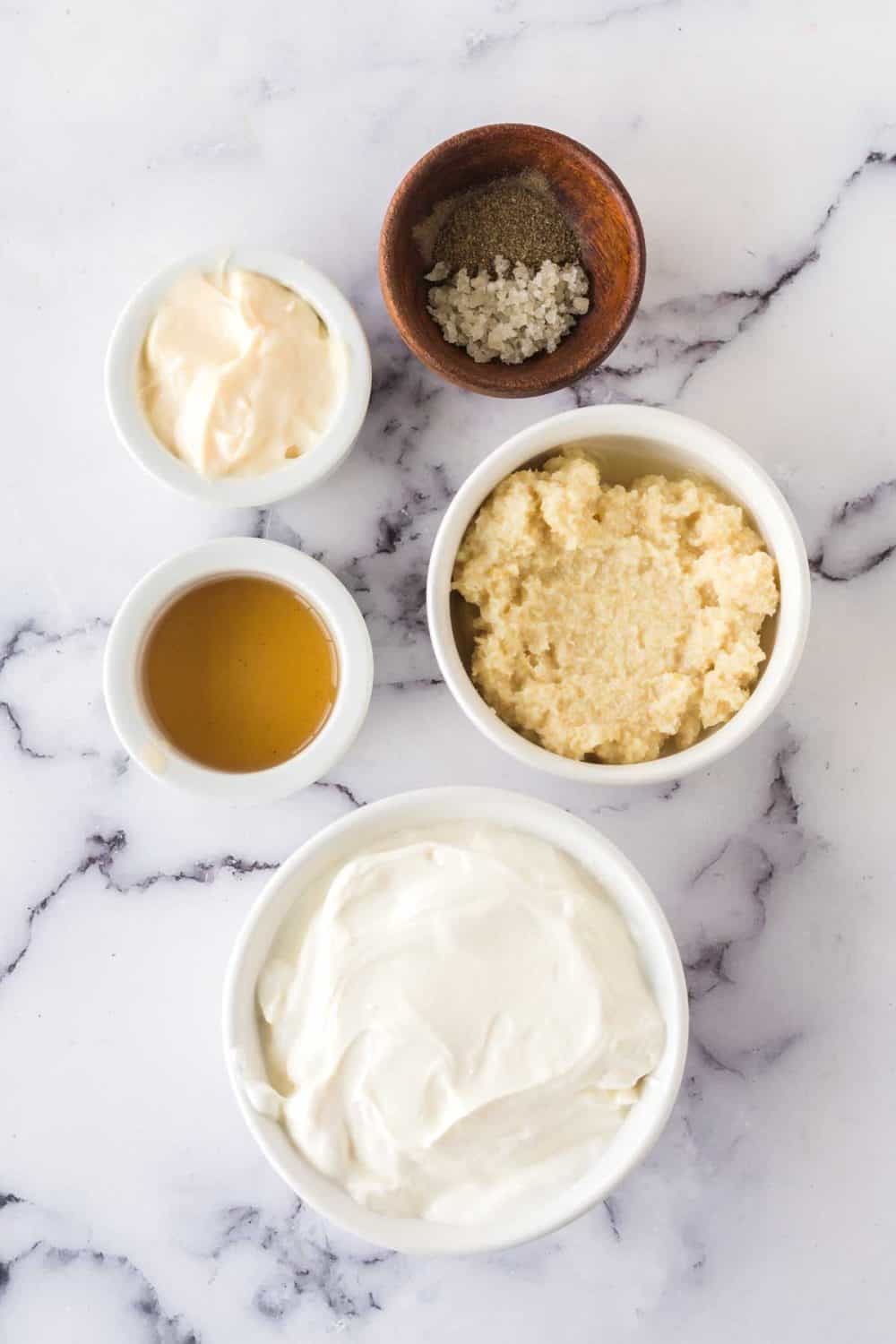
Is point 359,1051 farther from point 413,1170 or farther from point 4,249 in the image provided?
point 4,249

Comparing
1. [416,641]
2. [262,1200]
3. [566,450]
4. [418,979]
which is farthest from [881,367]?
[262,1200]

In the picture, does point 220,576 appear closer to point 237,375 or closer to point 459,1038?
point 237,375

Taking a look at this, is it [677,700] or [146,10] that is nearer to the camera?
[677,700]

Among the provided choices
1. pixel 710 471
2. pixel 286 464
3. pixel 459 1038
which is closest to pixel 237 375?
pixel 286 464

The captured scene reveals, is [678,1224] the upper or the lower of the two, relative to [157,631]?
lower

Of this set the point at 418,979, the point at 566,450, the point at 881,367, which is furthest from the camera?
the point at 881,367

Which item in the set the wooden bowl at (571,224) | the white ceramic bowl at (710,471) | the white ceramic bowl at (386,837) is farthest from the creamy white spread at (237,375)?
the white ceramic bowl at (386,837)

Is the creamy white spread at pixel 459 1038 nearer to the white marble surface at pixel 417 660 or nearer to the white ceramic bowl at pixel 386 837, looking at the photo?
the white ceramic bowl at pixel 386 837
